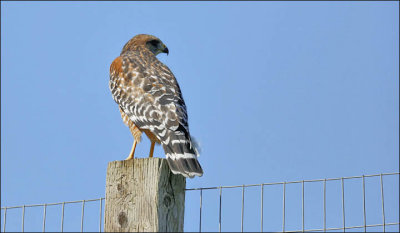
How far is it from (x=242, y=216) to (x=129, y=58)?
3.35 m

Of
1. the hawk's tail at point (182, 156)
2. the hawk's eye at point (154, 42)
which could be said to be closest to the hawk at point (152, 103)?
the hawk's tail at point (182, 156)

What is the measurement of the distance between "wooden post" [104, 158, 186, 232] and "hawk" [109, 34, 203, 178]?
31cm

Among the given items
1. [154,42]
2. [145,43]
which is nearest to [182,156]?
[145,43]

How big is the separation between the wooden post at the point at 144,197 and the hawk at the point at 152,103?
0.31 meters

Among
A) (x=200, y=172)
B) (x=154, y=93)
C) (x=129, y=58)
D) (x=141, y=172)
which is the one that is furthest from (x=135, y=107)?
(x=141, y=172)

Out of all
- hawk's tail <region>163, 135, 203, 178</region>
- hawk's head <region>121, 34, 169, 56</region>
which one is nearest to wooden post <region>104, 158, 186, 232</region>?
hawk's tail <region>163, 135, 203, 178</region>

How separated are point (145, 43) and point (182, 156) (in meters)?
3.86

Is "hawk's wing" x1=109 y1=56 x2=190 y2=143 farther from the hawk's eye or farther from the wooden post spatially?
the wooden post

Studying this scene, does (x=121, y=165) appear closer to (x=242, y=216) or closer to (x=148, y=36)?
(x=242, y=216)

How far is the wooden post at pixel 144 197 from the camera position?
9.49 ft

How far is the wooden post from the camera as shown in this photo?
2.89 metres

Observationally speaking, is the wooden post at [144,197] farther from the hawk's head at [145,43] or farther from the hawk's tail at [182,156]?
the hawk's head at [145,43]

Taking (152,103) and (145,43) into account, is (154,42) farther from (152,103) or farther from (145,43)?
(152,103)

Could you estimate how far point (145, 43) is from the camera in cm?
727
